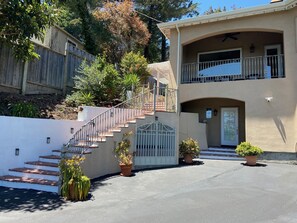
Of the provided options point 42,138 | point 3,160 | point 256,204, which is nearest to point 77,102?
point 42,138

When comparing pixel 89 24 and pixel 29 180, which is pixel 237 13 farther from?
pixel 89 24

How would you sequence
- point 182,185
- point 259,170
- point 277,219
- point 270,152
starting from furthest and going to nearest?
point 270,152 → point 259,170 → point 182,185 → point 277,219

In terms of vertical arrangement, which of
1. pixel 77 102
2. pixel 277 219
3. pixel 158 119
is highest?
pixel 77 102

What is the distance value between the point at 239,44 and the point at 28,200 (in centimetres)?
1398

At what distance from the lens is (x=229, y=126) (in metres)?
15.5

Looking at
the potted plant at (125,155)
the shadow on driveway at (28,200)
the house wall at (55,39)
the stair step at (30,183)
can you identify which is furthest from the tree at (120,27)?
the shadow on driveway at (28,200)

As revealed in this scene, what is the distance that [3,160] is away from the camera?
8375 mm

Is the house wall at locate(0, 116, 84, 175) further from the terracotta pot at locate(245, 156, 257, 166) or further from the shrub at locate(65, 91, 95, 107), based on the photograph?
the terracotta pot at locate(245, 156, 257, 166)

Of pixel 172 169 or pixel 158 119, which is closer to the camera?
pixel 172 169

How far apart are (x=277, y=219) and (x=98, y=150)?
5909 millimetres

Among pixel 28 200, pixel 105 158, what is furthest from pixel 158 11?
pixel 28 200

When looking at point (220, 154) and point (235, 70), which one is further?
point (235, 70)

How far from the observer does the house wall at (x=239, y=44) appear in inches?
600

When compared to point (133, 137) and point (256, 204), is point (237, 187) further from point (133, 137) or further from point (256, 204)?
point (133, 137)
